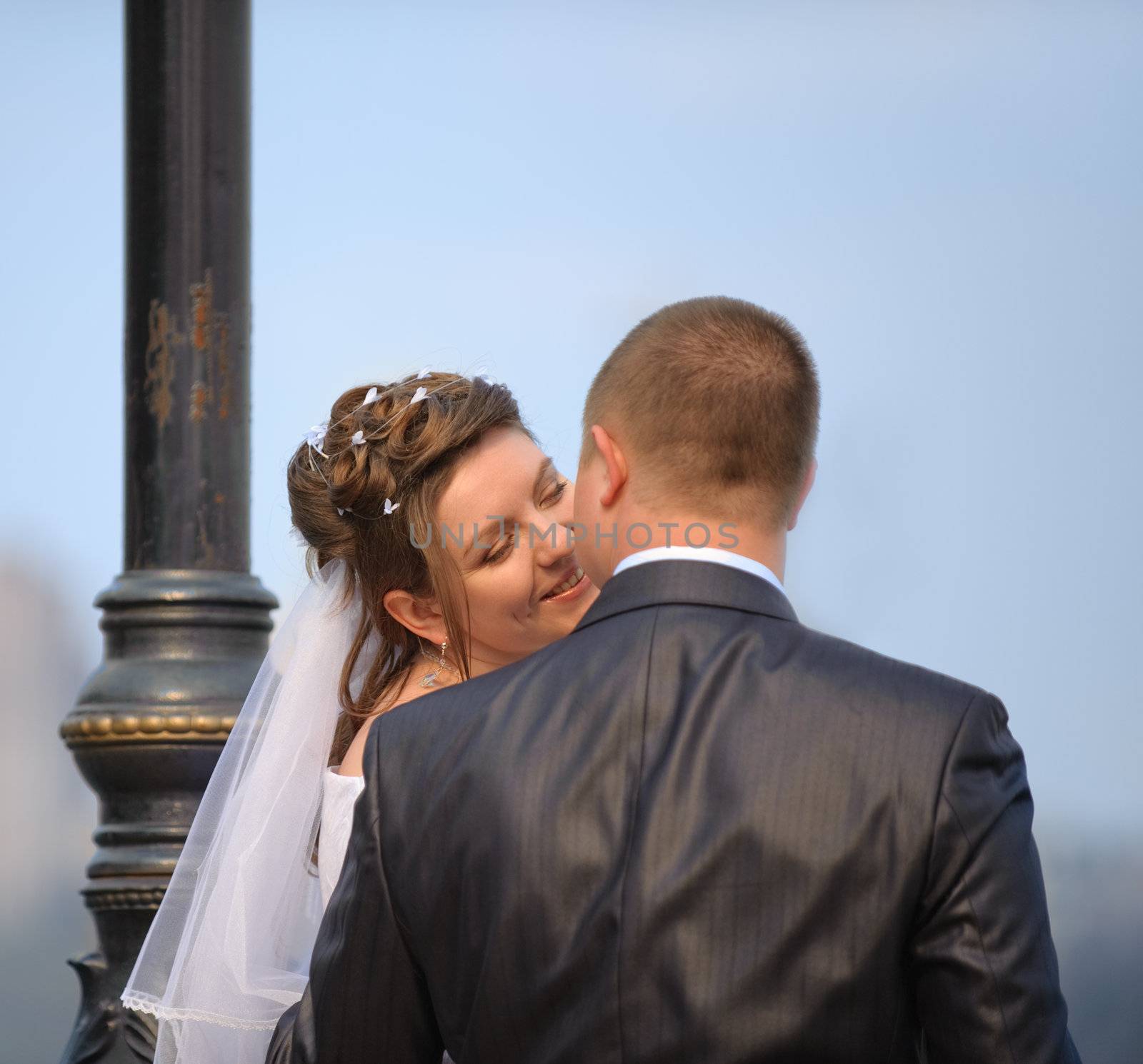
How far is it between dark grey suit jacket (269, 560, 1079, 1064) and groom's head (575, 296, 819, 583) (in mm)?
86

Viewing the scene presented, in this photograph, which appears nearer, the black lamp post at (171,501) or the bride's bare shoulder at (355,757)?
the bride's bare shoulder at (355,757)

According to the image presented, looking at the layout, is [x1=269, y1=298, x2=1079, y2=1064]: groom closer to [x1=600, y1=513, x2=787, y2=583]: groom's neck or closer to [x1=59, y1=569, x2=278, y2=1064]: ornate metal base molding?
→ [x1=600, y1=513, x2=787, y2=583]: groom's neck

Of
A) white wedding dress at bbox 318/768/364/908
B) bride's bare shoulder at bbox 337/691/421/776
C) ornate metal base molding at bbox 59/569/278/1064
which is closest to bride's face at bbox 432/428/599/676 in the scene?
bride's bare shoulder at bbox 337/691/421/776

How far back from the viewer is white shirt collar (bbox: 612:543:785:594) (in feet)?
6.47

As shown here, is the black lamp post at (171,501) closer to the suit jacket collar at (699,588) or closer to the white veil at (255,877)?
the white veil at (255,877)

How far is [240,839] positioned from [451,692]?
1270 mm

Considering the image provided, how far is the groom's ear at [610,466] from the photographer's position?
2.01m

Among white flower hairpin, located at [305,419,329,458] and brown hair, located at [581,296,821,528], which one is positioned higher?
brown hair, located at [581,296,821,528]

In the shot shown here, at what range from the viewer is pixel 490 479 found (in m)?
3.24

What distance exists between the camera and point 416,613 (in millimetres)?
3283

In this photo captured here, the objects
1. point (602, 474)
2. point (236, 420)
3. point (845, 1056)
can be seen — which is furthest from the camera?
point (236, 420)

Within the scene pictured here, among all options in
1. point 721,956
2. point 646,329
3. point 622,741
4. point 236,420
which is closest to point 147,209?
point 236,420

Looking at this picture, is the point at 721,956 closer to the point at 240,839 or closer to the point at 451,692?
the point at 451,692

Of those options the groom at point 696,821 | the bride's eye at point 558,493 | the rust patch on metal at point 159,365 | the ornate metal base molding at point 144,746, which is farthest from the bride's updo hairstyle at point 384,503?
the groom at point 696,821
